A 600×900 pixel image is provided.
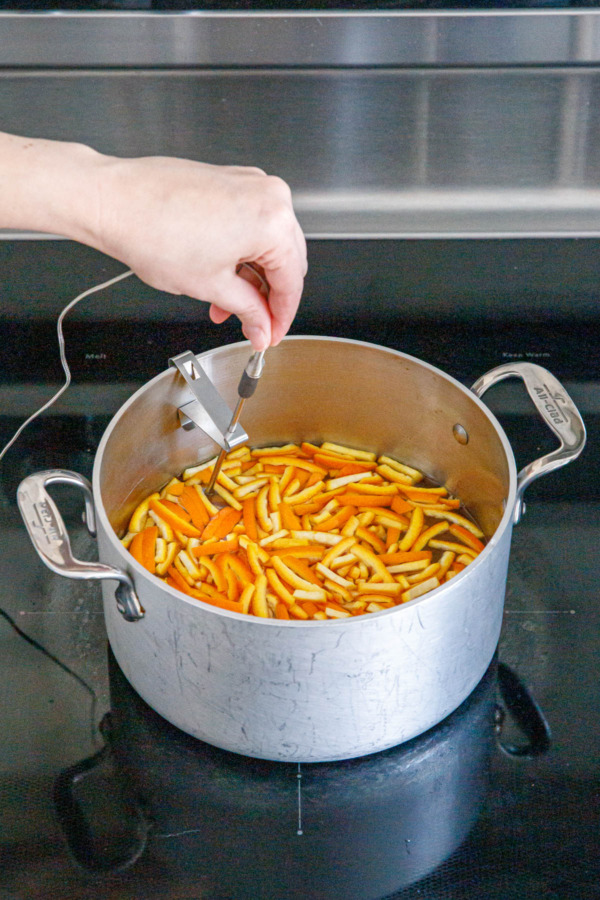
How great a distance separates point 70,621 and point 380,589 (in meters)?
0.34

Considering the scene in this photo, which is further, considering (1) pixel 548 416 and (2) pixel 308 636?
(1) pixel 548 416

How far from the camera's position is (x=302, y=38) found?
1.30m

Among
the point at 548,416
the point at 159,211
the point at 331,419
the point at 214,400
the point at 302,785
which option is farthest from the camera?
the point at 331,419

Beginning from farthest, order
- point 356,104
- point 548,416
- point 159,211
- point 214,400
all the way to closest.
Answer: point 356,104 → point 214,400 → point 548,416 → point 159,211

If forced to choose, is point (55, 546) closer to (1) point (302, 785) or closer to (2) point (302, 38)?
(1) point (302, 785)

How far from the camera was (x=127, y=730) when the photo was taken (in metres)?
0.88

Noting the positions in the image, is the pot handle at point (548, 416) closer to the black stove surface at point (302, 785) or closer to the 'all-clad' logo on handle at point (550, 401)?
the 'all-clad' logo on handle at point (550, 401)

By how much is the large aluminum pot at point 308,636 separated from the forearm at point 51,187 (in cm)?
24

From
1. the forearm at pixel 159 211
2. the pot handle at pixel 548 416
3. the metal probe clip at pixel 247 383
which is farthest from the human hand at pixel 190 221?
the pot handle at pixel 548 416

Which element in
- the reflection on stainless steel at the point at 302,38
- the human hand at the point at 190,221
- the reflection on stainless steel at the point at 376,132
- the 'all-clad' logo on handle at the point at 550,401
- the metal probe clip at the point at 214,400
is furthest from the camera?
the reflection on stainless steel at the point at 376,132

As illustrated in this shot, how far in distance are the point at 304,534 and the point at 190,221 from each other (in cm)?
44

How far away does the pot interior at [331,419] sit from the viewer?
3.41 ft

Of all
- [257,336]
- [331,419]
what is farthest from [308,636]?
[331,419]

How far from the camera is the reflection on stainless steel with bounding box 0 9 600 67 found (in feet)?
4.17
